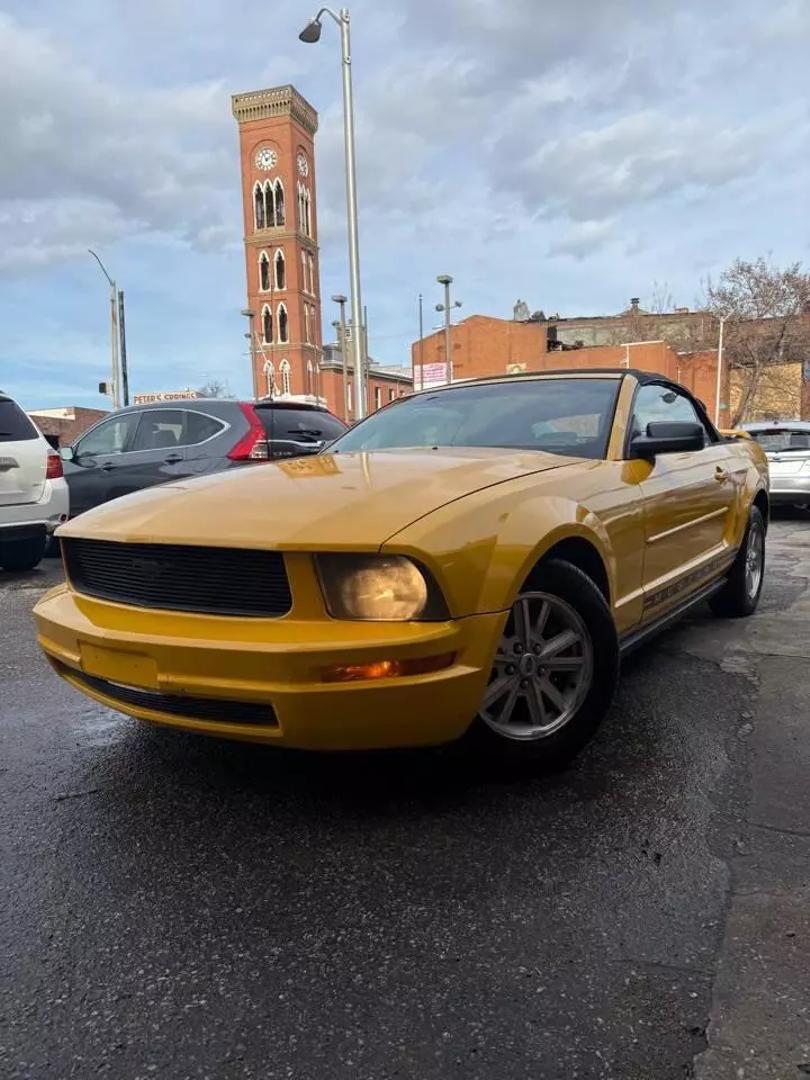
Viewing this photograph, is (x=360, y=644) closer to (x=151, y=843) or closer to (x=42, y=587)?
(x=151, y=843)

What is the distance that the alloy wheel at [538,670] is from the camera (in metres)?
2.73

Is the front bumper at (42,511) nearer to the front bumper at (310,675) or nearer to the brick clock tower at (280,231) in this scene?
the front bumper at (310,675)

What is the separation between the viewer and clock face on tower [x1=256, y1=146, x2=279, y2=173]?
71.2 m

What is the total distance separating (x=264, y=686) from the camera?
90.8 inches

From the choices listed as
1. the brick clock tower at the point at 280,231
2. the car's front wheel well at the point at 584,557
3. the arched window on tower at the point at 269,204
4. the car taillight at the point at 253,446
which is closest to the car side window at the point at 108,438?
the car taillight at the point at 253,446

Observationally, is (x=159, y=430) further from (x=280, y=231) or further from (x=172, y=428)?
(x=280, y=231)

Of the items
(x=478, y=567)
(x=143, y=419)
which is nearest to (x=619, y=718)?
(x=478, y=567)

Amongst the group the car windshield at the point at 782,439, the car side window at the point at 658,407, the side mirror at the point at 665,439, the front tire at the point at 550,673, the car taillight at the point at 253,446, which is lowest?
the front tire at the point at 550,673

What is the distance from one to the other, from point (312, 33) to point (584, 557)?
15898 millimetres

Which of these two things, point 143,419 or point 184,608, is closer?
point 184,608

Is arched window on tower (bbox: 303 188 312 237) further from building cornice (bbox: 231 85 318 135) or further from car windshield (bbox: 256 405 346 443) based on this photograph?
car windshield (bbox: 256 405 346 443)

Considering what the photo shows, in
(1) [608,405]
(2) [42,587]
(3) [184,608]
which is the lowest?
(2) [42,587]

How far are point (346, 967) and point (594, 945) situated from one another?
59 centimetres

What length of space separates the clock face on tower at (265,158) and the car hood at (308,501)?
250 ft
